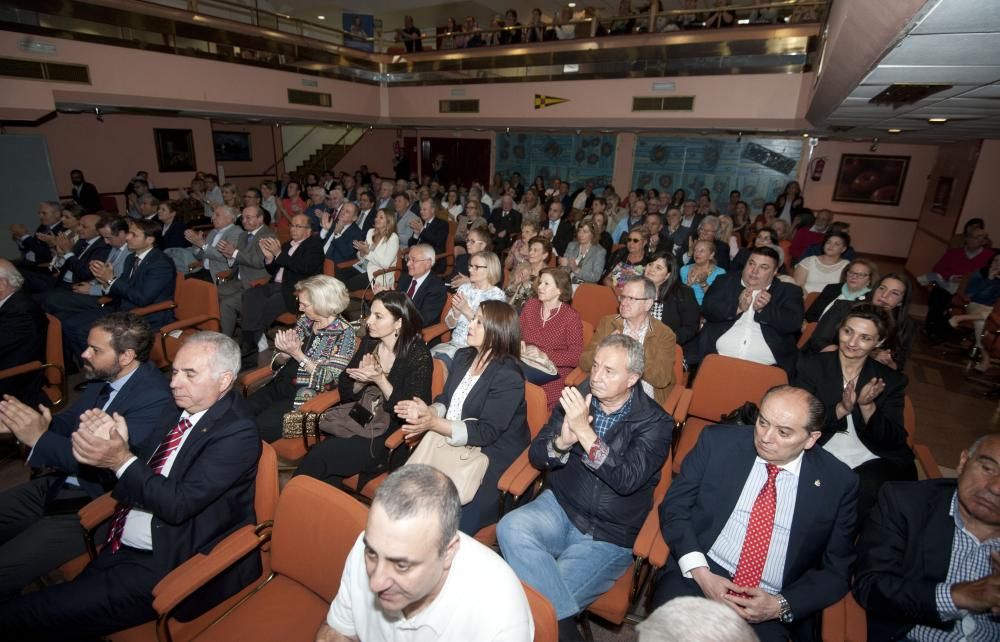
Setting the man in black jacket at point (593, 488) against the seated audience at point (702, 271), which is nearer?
the man in black jacket at point (593, 488)

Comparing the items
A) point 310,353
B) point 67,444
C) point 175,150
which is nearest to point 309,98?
point 175,150

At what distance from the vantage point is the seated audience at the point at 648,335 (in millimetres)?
3254

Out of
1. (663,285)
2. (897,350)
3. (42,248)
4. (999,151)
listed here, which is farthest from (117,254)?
(999,151)

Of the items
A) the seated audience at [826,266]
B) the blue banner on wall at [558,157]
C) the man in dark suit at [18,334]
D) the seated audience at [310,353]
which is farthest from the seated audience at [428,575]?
the blue banner on wall at [558,157]

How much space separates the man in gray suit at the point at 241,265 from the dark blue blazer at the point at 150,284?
0.70 metres

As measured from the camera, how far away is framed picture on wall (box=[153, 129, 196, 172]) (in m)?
12.0

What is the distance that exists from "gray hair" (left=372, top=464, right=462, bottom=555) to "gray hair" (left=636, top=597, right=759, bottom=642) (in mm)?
567

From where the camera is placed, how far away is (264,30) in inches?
392

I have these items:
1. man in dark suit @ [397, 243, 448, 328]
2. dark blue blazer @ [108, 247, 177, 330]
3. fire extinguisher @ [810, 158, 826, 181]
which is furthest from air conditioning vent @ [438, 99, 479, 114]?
dark blue blazer @ [108, 247, 177, 330]

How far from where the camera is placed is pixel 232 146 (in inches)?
552

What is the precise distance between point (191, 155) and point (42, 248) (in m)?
7.25

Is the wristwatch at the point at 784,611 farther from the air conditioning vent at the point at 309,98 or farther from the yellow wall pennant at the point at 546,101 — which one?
the air conditioning vent at the point at 309,98

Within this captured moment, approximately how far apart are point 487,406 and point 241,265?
433cm

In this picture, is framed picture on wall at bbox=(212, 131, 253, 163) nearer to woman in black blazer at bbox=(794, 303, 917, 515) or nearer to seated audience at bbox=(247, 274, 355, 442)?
seated audience at bbox=(247, 274, 355, 442)
